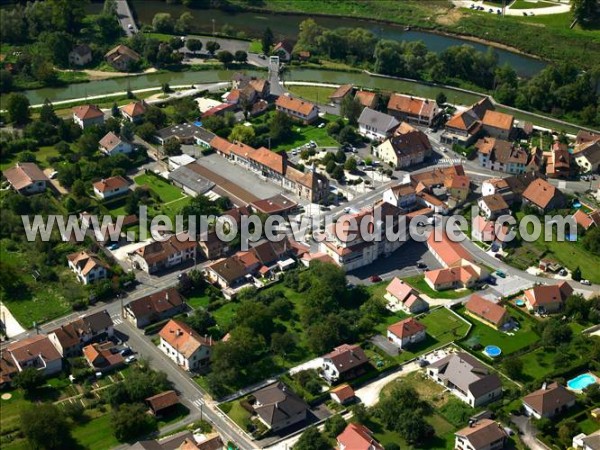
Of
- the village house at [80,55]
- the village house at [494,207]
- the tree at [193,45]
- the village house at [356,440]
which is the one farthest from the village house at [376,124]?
the village house at [356,440]

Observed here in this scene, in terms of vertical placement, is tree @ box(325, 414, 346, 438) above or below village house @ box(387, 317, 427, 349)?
below

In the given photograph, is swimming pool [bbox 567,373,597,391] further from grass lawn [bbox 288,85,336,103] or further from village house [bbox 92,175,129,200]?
grass lawn [bbox 288,85,336,103]

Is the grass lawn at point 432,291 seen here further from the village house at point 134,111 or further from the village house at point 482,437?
the village house at point 134,111

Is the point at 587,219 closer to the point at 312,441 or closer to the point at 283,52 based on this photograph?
the point at 312,441

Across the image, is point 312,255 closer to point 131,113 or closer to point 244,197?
point 244,197

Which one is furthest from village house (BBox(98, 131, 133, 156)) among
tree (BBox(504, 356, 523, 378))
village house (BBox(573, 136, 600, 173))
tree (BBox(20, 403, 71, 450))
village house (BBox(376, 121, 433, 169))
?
tree (BBox(504, 356, 523, 378))

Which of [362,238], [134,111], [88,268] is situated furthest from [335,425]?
[134,111]

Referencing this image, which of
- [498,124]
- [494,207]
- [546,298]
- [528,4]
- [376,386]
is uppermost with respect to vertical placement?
[528,4]
